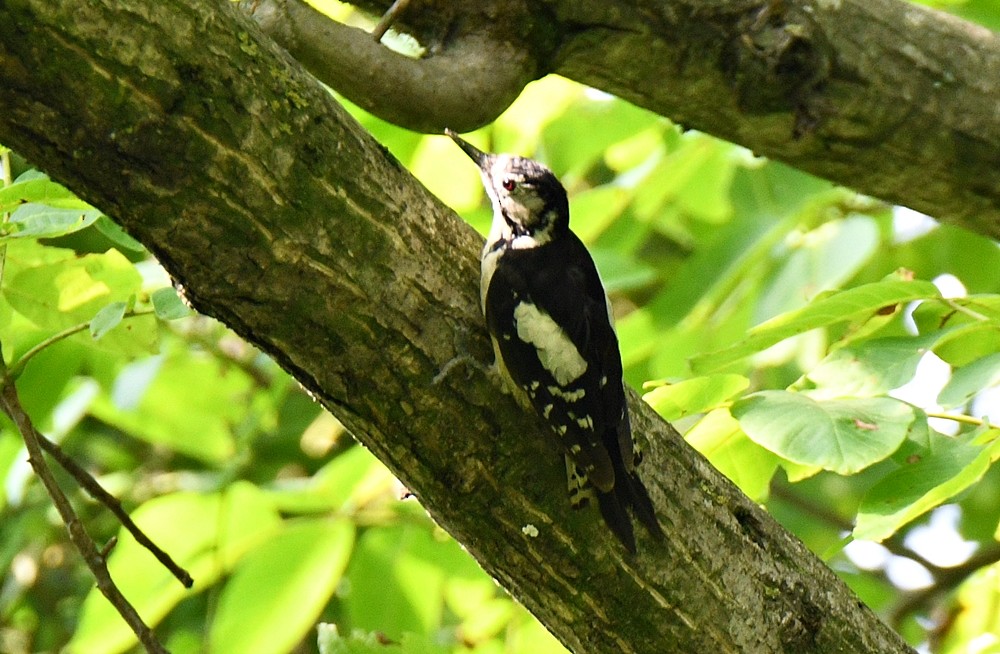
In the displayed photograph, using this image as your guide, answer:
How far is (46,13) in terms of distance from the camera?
5.44ft

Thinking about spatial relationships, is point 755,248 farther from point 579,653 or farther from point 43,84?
point 43,84

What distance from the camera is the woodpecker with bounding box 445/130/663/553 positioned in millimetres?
2164

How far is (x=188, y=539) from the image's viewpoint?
3.04m

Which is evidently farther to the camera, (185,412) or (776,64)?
(185,412)

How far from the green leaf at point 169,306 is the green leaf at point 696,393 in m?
0.95

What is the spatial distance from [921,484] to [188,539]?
1.86 m

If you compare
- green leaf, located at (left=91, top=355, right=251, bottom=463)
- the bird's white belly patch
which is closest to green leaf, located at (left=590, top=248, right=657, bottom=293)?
the bird's white belly patch

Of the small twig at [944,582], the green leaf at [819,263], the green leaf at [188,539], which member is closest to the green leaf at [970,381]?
the green leaf at [819,263]

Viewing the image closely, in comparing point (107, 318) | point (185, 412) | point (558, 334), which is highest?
point (107, 318)

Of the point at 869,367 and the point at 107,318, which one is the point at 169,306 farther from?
the point at 869,367

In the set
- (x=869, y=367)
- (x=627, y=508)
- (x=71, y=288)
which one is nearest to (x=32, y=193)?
(x=71, y=288)

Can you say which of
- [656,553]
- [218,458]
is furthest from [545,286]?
[218,458]

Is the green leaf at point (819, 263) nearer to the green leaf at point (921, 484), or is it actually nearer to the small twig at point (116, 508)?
the green leaf at point (921, 484)

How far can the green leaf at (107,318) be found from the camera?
2188mm
